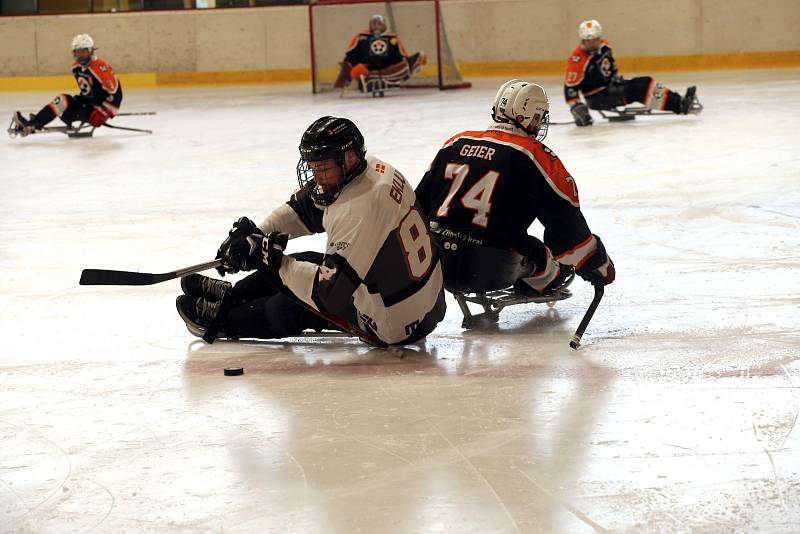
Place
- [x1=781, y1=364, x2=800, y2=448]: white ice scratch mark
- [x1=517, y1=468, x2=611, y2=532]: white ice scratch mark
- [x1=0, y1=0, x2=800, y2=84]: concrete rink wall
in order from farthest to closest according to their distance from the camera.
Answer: [x1=0, y1=0, x2=800, y2=84]: concrete rink wall → [x1=781, y1=364, x2=800, y2=448]: white ice scratch mark → [x1=517, y1=468, x2=611, y2=532]: white ice scratch mark

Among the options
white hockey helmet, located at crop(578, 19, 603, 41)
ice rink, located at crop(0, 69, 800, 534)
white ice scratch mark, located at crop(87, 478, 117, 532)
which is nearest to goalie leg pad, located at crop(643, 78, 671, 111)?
white hockey helmet, located at crop(578, 19, 603, 41)

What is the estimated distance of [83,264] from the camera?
20.2 feet

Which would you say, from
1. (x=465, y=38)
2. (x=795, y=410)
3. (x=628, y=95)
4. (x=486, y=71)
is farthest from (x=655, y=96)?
(x=795, y=410)

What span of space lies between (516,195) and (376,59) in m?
12.7

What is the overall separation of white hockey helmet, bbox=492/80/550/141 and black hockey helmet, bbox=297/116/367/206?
2.75 ft

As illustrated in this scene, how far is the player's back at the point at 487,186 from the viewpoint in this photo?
448 cm

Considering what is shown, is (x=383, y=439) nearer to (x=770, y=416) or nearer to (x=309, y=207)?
(x=770, y=416)

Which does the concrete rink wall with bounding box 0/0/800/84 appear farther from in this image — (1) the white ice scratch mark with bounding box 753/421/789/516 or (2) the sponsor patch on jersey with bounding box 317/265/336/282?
(1) the white ice scratch mark with bounding box 753/421/789/516

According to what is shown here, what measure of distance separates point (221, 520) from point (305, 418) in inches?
31.0

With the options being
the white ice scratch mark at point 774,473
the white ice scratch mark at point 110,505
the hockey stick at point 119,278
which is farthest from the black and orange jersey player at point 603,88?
the white ice scratch mark at point 110,505

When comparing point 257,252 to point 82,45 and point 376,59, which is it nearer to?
point 82,45

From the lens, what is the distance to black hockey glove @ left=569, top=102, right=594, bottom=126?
11.9m

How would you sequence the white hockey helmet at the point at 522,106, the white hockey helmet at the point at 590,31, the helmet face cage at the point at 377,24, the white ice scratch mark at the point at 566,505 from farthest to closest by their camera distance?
1. the helmet face cage at the point at 377,24
2. the white hockey helmet at the point at 590,31
3. the white hockey helmet at the point at 522,106
4. the white ice scratch mark at the point at 566,505

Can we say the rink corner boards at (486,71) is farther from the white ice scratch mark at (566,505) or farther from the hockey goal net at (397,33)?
the white ice scratch mark at (566,505)
